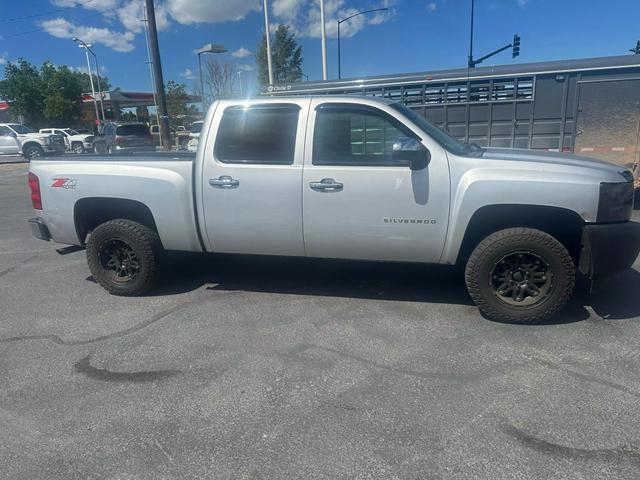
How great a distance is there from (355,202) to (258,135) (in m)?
1.13

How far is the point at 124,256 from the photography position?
4.86 meters

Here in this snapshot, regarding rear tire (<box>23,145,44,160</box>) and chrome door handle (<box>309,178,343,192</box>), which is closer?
chrome door handle (<box>309,178,343,192</box>)

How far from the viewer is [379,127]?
4.17 meters

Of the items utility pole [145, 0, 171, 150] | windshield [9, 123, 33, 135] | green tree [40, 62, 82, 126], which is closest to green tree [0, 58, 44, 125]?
green tree [40, 62, 82, 126]

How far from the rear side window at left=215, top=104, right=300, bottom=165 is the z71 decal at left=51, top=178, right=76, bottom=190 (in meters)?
1.57

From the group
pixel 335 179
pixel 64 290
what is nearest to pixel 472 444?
pixel 335 179

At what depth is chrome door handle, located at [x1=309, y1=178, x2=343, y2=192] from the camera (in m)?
4.05

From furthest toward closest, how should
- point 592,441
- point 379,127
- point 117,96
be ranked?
point 117,96 → point 379,127 → point 592,441

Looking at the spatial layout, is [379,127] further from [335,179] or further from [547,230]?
[547,230]

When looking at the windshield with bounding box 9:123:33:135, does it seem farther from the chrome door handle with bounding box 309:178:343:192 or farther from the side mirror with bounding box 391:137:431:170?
the side mirror with bounding box 391:137:431:170

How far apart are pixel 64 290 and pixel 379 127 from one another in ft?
12.6

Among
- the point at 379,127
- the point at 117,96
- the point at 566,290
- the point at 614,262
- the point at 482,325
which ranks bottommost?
the point at 482,325

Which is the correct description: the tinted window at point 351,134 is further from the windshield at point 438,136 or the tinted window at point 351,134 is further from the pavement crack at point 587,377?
the pavement crack at point 587,377

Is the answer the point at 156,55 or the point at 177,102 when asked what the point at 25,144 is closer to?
the point at 156,55
